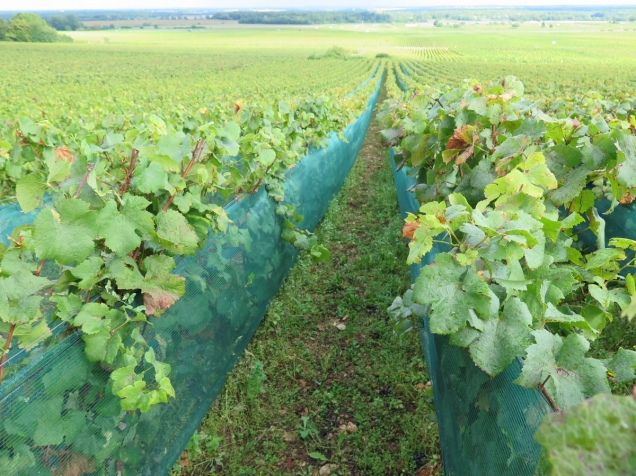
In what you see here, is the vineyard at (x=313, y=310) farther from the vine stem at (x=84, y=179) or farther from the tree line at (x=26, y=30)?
the tree line at (x=26, y=30)

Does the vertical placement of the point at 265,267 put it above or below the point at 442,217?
below

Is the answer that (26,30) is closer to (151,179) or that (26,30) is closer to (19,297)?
(151,179)

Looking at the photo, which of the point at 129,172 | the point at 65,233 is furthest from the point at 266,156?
the point at 65,233

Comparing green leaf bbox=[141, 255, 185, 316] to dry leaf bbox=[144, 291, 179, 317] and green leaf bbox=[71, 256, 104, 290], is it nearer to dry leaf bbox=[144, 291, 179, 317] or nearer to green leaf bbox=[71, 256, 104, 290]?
dry leaf bbox=[144, 291, 179, 317]

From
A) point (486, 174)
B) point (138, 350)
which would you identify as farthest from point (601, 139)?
point (138, 350)

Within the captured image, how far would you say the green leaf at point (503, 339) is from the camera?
1.39 metres

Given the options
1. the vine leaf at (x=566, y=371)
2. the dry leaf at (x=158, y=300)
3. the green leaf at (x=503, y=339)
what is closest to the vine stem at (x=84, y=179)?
the dry leaf at (x=158, y=300)

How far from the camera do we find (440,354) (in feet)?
7.78

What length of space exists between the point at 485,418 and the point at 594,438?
107cm

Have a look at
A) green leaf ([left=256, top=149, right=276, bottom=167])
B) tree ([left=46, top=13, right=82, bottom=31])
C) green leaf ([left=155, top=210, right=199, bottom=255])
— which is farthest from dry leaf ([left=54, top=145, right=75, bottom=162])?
tree ([left=46, top=13, right=82, bottom=31])

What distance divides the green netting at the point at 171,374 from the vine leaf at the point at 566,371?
1.59 meters

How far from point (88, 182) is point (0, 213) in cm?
288

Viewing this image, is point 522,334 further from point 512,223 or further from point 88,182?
point 88,182

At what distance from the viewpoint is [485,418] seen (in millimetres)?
1674
